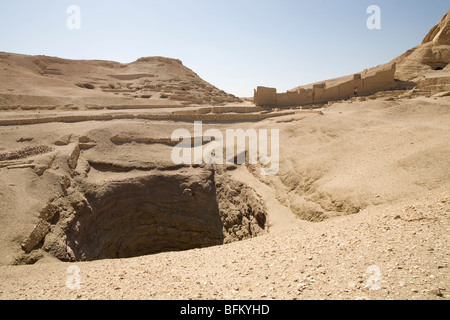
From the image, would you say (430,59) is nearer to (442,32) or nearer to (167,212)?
(442,32)

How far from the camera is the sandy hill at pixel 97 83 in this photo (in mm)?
20031

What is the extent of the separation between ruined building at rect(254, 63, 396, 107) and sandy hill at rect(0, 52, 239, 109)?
524 cm

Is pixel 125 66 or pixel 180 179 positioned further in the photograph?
pixel 125 66

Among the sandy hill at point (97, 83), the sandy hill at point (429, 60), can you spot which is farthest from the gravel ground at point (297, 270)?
the sandy hill at point (429, 60)

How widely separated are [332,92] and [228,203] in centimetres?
1369

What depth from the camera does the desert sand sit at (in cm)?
392

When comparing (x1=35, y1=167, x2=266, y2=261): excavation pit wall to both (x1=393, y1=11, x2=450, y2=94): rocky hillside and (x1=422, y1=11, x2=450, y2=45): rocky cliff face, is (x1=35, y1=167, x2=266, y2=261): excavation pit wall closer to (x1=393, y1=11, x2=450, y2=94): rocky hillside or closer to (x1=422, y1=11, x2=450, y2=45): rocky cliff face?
(x1=393, y1=11, x2=450, y2=94): rocky hillside

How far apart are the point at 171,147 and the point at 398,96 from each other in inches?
565

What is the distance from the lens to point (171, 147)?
45.9 ft

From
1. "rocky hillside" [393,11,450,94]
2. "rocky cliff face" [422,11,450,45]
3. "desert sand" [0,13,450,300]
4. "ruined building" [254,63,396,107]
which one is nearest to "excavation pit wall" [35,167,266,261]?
"desert sand" [0,13,450,300]

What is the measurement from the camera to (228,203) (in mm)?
11906

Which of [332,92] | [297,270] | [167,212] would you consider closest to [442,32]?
[332,92]
